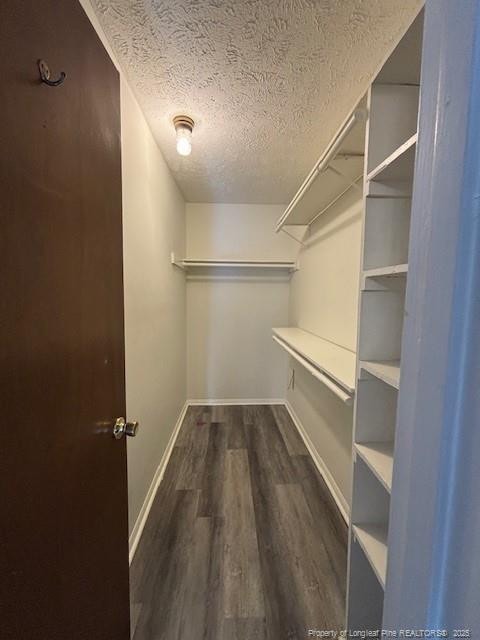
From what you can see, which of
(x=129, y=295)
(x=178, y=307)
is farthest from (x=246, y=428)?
(x=129, y=295)

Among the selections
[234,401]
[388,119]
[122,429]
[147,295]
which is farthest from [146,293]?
[234,401]

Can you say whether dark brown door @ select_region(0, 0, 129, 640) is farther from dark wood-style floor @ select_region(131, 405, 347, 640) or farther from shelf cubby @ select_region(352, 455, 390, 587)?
shelf cubby @ select_region(352, 455, 390, 587)

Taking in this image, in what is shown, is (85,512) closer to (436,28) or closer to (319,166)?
(436,28)

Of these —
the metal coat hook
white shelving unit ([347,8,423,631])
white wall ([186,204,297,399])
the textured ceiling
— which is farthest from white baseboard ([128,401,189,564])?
the textured ceiling

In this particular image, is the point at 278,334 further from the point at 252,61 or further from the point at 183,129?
the point at 252,61

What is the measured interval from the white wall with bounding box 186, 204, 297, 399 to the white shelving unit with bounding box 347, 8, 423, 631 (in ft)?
7.37

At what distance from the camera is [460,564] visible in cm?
34

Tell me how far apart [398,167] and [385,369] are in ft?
2.16

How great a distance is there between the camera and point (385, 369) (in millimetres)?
882

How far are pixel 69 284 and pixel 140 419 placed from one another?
48.4 inches

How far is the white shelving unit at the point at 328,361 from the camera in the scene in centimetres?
119

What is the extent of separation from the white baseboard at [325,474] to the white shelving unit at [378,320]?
20.1 inches

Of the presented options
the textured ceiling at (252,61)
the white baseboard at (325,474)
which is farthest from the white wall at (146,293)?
the white baseboard at (325,474)

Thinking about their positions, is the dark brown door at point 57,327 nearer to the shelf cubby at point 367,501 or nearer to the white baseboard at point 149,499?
the white baseboard at point 149,499
